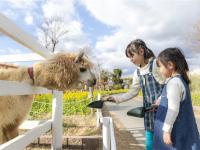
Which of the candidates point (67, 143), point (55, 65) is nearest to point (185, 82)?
point (55, 65)

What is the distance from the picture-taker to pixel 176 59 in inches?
119

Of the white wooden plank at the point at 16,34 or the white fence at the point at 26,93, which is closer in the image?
the white wooden plank at the point at 16,34

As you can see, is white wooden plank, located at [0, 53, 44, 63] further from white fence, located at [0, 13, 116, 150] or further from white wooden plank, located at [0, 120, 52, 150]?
white wooden plank, located at [0, 120, 52, 150]

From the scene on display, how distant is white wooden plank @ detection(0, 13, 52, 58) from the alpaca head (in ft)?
0.89

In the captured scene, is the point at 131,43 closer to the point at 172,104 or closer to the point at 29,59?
the point at 172,104

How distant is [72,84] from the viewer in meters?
3.19

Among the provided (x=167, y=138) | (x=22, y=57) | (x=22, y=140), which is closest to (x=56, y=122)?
(x=22, y=57)

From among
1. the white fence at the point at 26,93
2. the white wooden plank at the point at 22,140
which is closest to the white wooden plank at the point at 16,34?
the white fence at the point at 26,93

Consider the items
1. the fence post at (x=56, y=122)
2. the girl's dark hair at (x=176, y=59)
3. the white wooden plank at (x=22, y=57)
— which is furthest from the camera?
the fence post at (x=56, y=122)

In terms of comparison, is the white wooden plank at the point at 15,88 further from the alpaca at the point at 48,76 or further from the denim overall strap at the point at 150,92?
the denim overall strap at the point at 150,92

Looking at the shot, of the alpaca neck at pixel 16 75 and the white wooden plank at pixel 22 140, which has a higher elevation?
the alpaca neck at pixel 16 75

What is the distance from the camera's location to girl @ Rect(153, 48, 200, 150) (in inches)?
110

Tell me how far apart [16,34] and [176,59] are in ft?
4.77

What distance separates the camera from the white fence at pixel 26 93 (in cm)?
244
